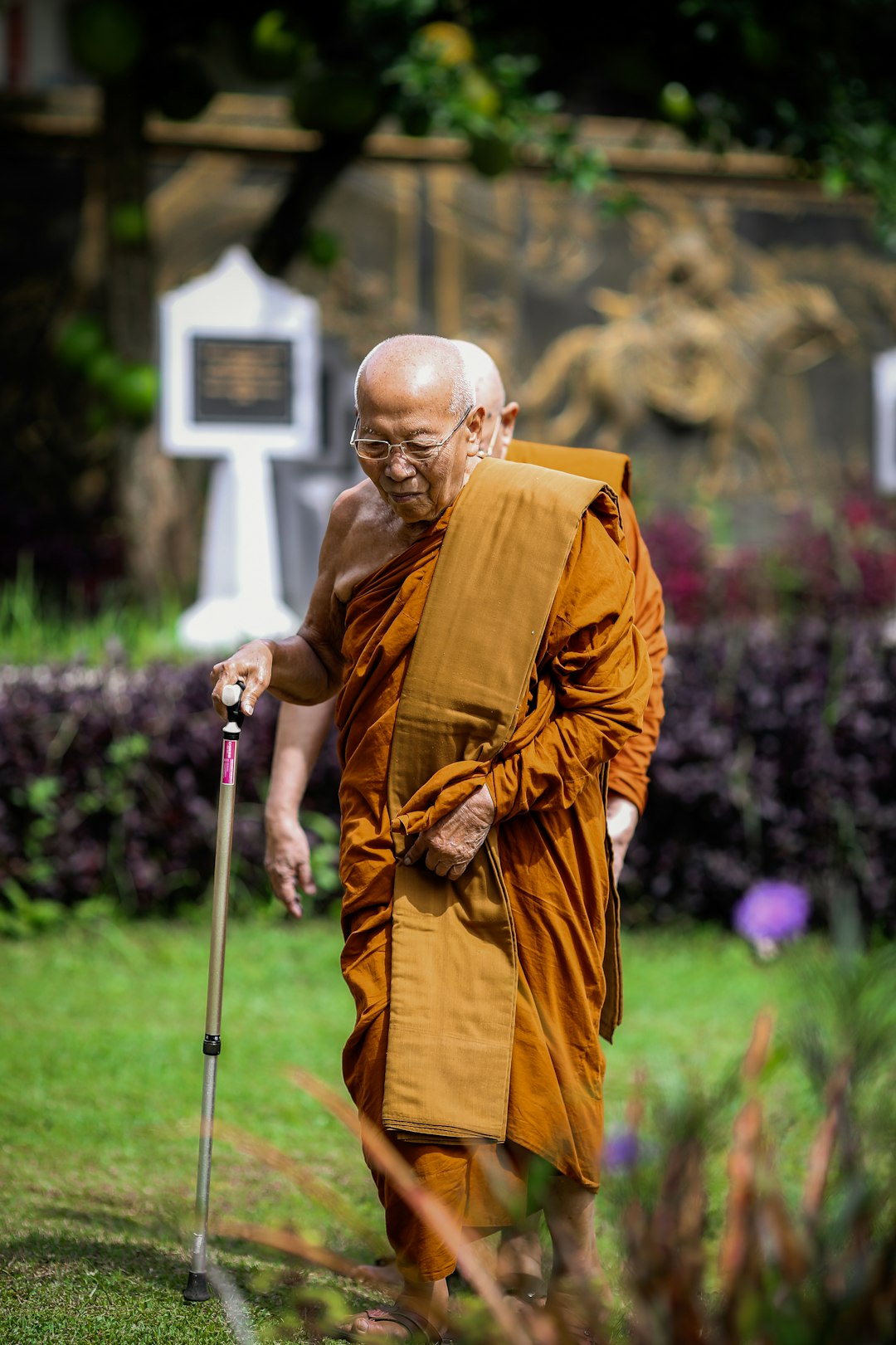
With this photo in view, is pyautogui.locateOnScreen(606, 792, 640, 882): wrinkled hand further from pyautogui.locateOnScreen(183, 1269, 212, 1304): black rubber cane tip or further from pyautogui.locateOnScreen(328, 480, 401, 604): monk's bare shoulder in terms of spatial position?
pyautogui.locateOnScreen(183, 1269, 212, 1304): black rubber cane tip

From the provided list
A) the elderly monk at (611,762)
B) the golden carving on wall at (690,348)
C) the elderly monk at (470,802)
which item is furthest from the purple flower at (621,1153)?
the golden carving on wall at (690,348)

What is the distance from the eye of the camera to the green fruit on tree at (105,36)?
7.97 m

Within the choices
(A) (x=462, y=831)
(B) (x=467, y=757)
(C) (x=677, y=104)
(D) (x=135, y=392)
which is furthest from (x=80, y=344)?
(A) (x=462, y=831)

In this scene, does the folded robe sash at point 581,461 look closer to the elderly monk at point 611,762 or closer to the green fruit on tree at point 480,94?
the elderly monk at point 611,762

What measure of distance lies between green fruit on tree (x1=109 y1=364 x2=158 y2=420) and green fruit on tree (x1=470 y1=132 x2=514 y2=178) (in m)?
2.12

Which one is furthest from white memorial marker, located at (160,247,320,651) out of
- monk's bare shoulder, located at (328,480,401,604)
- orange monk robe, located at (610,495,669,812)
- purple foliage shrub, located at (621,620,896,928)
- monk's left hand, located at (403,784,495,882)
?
monk's left hand, located at (403,784,495,882)

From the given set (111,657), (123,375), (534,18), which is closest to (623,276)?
(534,18)

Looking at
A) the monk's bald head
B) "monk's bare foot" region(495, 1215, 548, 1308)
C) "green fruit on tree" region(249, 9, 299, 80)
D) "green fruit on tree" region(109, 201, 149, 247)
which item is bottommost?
"monk's bare foot" region(495, 1215, 548, 1308)

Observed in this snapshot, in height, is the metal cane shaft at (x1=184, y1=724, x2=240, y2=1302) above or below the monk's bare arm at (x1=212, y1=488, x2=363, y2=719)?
below

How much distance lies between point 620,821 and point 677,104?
17.0ft

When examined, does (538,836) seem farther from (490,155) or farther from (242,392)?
(490,155)

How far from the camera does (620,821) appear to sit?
3.29 meters

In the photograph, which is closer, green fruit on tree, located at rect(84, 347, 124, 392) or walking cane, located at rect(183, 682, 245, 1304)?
walking cane, located at rect(183, 682, 245, 1304)

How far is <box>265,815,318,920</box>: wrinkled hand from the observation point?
10.4ft
